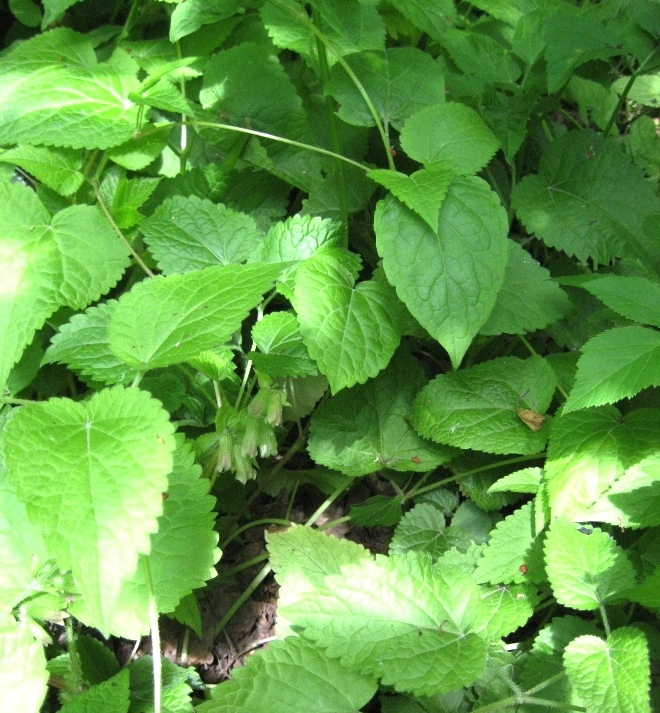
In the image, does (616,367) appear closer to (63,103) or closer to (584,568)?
(584,568)

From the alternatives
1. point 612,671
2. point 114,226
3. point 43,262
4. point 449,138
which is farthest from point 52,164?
point 612,671

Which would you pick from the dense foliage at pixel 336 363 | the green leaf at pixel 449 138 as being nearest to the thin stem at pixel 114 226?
the dense foliage at pixel 336 363

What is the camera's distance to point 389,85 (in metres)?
1.59

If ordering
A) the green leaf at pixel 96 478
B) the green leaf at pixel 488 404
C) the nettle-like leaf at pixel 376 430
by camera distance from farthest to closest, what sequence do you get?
the nettle-like leaf at pixel 376 430, the green leaf at pixel 488 404, the green leaf at pixel 96 478

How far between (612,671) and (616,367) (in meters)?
0.50

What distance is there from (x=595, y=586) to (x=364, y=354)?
1.96ft

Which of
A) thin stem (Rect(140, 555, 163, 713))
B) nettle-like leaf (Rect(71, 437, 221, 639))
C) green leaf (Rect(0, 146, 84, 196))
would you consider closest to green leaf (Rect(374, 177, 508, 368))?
nettle-like leaf (Rect(71, 437, 221, 639))

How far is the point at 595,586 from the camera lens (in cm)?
115

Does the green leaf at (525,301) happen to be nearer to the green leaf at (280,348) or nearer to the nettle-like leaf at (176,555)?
the green leaf at (280,348)

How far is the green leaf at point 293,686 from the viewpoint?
43.4 inches

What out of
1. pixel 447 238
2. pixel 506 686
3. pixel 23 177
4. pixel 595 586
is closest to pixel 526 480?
pixel 595 586

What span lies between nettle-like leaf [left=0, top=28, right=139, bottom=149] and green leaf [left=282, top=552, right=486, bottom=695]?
1131 millimetres

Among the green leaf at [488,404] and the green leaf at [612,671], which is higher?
the green leaf at [488,404]

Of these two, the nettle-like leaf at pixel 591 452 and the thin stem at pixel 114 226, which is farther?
the thin stem at pixel 114 226
